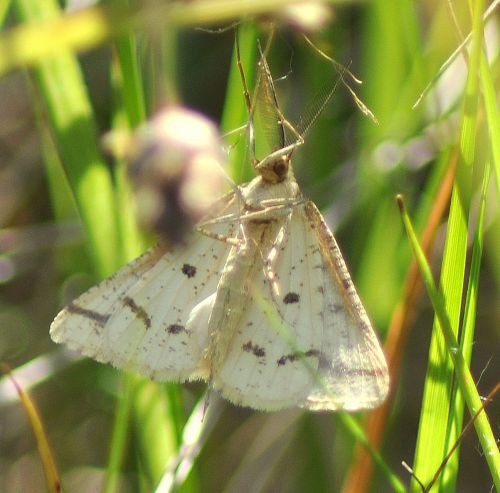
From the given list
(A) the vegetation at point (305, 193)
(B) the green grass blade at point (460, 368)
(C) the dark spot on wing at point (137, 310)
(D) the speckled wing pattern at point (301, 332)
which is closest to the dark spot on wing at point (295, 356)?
(D) the speckled wing pattern at point (301, 332)

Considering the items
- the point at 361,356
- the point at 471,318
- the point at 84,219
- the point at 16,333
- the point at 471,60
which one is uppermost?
the point at 471,60

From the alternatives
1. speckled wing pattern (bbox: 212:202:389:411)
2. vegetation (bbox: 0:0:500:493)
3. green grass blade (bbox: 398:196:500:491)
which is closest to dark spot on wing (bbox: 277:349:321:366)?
speckled wing pattern (bbox: 212:202:389:411)

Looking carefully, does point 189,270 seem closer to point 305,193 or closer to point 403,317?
point 403,317

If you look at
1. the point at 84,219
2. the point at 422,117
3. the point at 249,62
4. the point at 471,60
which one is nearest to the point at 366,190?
the point at 422,117

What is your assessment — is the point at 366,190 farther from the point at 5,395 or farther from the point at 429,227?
the point at 5,395

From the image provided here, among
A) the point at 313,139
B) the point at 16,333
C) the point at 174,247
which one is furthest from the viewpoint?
the point at 16,333

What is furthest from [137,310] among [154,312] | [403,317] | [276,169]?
[403,317]

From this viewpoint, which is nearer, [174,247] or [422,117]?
[174,247]

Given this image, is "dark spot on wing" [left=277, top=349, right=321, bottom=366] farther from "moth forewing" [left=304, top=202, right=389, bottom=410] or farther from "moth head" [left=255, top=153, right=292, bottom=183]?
"moth head" [left=255, top=153, right=292, bottom=183]
